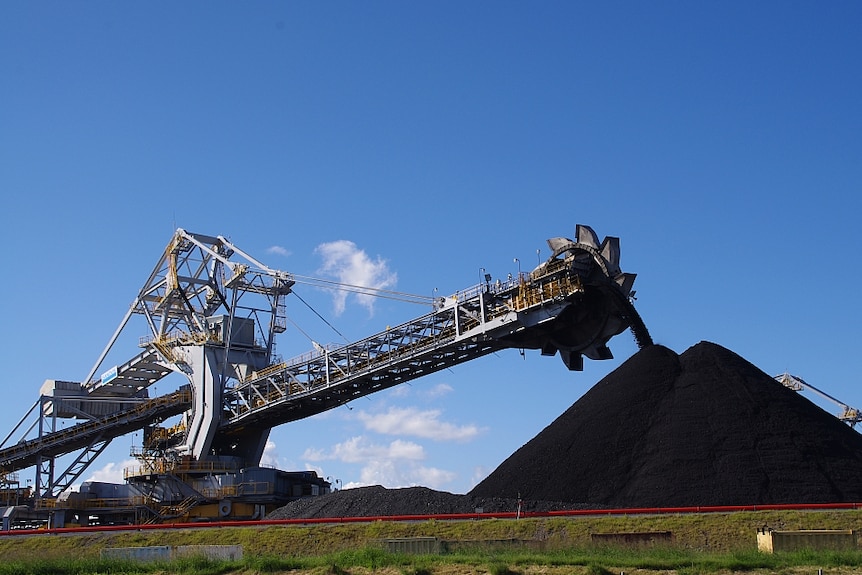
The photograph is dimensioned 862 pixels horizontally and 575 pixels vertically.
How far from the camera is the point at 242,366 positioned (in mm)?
43875

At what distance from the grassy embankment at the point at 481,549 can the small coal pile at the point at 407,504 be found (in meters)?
3.83

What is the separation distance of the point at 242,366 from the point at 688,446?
21118 mm

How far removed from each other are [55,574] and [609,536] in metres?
13.3

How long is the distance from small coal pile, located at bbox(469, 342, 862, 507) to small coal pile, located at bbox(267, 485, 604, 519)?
1.28 m

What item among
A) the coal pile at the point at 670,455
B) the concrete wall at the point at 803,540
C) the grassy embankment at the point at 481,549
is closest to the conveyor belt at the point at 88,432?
the coal pile at the point at 670,455

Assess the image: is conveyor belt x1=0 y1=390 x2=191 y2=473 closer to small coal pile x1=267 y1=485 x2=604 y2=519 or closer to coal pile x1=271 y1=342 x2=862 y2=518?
coal pile x1=271 y1=342 x2=862 y2=518

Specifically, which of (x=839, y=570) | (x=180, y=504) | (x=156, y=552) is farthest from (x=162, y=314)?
(x=839, y=570)

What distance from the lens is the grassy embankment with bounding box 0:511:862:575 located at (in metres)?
19.4

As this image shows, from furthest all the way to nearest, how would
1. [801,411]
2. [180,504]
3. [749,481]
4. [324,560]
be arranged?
[180,504], [801,411], [749,481], [324,560]

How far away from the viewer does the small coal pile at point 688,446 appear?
96.8 feet

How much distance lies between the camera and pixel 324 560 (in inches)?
822

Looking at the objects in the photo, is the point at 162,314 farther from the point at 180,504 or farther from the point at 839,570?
the point at 839,570

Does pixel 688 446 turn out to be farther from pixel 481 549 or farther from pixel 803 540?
pixel 481 549

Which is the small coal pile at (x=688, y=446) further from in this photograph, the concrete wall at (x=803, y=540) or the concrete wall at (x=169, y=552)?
the concrete wall at (x=169, y=552)
